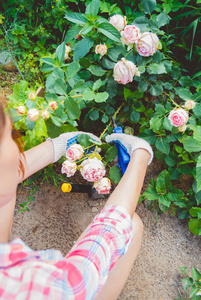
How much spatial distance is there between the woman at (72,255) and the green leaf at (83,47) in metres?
0.51

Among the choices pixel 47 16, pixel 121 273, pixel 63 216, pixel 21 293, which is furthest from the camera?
pixel 47 16

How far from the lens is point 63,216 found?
56.6 inches

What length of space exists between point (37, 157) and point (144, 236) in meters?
0.76

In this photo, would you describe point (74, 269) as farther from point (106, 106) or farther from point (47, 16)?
point (47, 16)

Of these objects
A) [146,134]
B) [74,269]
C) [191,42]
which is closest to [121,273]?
[74,269]

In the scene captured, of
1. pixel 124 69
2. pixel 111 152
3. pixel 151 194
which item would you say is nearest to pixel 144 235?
pixel 151 194

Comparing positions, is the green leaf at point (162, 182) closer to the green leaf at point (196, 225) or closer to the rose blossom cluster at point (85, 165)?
the green leaf at point (196, 225)

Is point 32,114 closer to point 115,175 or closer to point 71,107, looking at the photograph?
point 71,107

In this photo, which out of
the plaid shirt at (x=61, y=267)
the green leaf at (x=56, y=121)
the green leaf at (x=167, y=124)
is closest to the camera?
the plaid shirt at (x=61, y=267)

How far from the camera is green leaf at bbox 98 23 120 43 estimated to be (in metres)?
1.08

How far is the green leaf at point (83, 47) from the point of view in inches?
45.5

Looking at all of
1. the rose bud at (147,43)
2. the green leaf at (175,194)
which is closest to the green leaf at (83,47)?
the rose bud at (147,43)

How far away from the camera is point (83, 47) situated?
3.82 feet

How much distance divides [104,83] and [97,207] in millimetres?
702
